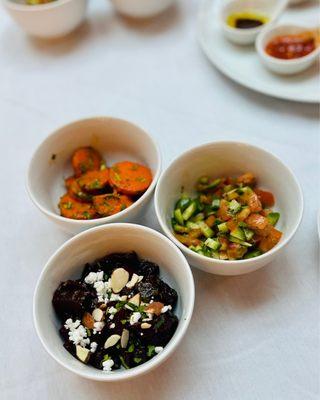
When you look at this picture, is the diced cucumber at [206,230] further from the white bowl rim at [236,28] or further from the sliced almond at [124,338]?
the white bowl rim at [236,28]

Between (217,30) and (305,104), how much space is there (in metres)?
0.47

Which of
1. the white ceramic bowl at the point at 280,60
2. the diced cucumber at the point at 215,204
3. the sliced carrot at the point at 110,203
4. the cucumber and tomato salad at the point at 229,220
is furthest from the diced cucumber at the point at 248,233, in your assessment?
the white ceramic bowl at the point at 280,60

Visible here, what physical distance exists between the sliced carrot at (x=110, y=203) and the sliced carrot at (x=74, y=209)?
0.02 meters

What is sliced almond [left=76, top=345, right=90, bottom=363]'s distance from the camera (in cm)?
105

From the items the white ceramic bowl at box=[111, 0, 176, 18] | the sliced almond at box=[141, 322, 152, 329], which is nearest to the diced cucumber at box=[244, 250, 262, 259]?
the sliced almond at box=[141, 322, 152, 329]

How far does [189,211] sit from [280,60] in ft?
2.23

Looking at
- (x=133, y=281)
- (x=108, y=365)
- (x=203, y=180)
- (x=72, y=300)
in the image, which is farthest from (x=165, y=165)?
(x=108, y=365)

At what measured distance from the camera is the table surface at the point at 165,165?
1136mm

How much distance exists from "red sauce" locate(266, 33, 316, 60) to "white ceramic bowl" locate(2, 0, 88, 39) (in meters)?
0.75

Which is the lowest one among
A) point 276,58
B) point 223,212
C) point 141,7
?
point 223,212

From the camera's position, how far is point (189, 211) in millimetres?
1300

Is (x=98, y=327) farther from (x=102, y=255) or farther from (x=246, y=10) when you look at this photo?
(x=246, y=10)

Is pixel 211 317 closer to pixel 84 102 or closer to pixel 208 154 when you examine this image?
pixel 208 154

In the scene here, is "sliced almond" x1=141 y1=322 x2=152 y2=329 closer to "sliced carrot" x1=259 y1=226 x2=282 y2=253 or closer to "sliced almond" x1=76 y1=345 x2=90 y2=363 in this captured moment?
"sliced almond" x1=76 y1=345 x2=90 y2=363
